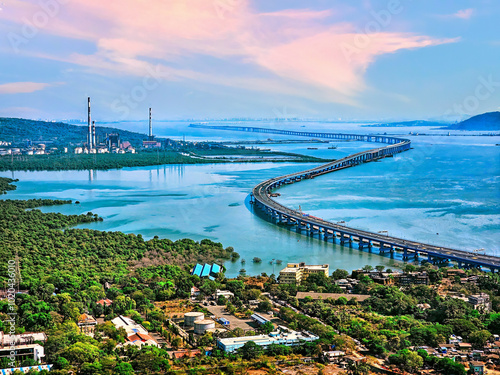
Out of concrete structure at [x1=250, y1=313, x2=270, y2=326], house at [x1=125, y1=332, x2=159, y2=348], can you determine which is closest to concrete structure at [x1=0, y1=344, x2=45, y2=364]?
house at [x1=125, y1=332, x2=159, y2=348]

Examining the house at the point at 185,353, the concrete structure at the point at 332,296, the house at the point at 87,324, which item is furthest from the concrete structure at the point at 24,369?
the concrete structure at the point at 332,296

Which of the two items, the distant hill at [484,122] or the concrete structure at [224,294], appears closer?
the concrete structure at [224,294]

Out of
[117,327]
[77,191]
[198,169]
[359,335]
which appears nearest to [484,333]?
[359,335]

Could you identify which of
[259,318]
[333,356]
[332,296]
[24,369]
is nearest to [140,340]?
[24,369]

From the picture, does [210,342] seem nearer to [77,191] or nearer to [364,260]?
[364,260]

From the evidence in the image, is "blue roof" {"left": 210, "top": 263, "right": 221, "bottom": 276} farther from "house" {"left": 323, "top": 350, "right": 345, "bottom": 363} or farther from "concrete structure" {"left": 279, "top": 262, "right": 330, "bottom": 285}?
"house" {"left": 323, "top": 350, "right": 345, "bottom": 363}

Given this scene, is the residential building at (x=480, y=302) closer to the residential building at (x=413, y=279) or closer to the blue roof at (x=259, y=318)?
the residential building at (x=413, y=279)
